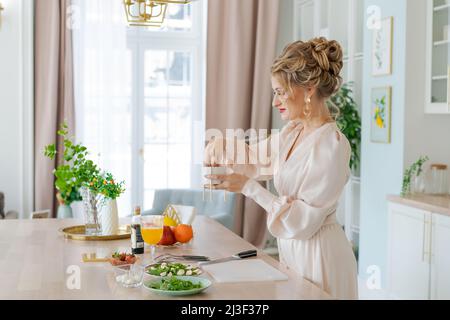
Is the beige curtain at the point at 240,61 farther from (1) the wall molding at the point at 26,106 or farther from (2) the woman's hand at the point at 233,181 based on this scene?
(2) the woman's hand at the point at 233,181

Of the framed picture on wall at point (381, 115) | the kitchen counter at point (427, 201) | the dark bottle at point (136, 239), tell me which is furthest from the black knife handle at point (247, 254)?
the framed picture on wall at point (381, 115)

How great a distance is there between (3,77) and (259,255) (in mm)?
3560

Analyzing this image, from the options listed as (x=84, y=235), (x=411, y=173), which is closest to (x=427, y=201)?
(x=411, y=173)

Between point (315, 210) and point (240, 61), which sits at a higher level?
point (240, 61)

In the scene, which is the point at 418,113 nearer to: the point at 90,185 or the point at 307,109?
the point at 307,109

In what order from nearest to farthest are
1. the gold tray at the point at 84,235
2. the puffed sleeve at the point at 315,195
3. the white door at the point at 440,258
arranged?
1. the puffed sleeve at the point at 315,195
2. the gold tray at the point at 84,235
3. the white door at the point at 440,258

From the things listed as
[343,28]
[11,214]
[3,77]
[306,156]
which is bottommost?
[11,214]

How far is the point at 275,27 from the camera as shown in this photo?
582cm

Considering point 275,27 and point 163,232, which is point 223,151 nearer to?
point 163,232

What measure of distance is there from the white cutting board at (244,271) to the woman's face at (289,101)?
53 cm

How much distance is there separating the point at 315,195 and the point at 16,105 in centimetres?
374

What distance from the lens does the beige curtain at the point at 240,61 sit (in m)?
5.77

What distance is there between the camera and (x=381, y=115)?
14.3 ft
